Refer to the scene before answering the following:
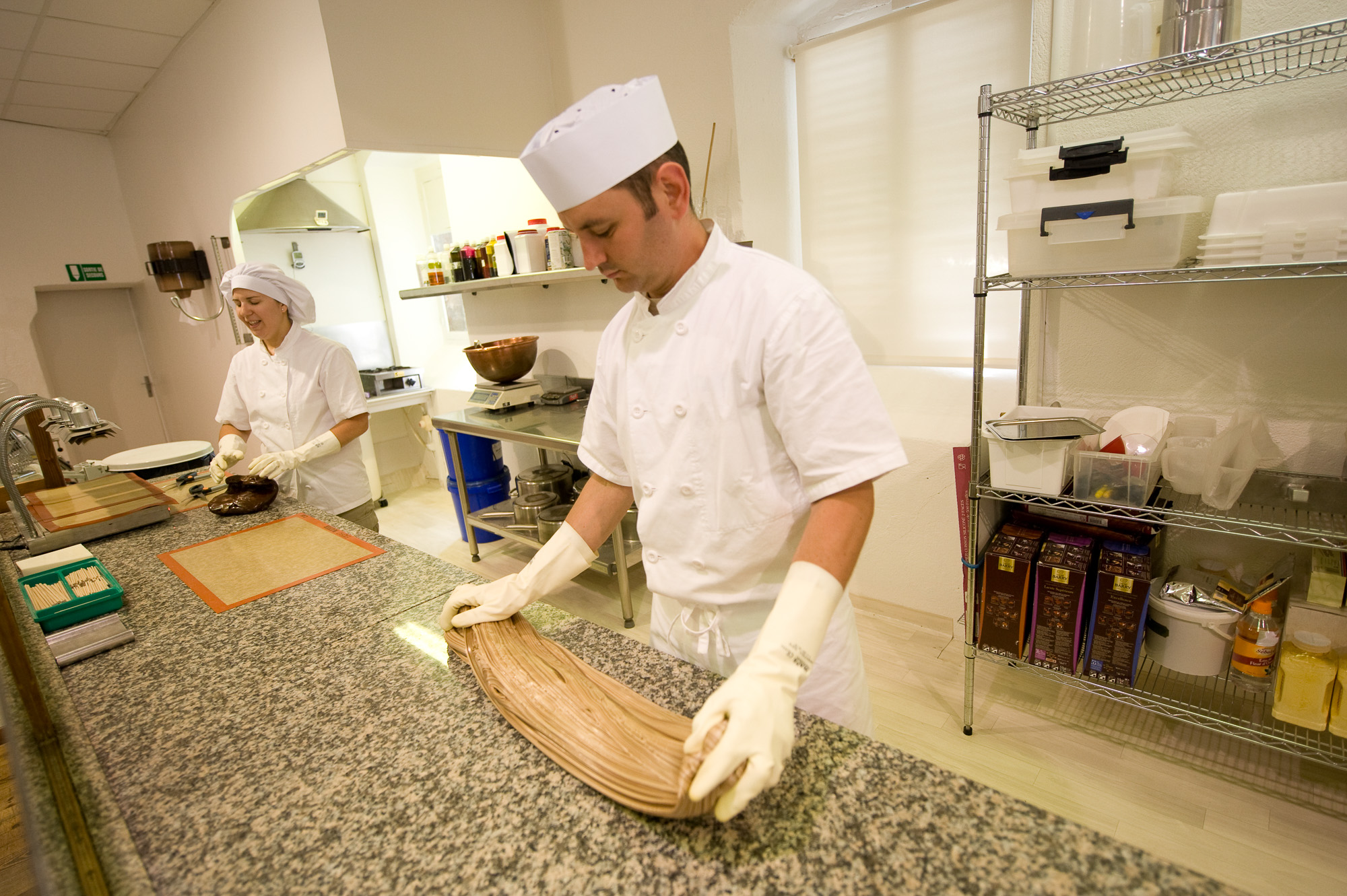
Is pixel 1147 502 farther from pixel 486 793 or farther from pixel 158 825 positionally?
pixel 158 825

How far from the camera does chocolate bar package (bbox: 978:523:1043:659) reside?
5.98 feet

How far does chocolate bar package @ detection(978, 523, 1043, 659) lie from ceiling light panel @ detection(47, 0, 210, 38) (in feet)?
13.8

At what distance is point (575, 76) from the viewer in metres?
3.10

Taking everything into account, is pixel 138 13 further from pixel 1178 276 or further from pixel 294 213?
pixel 1178 276

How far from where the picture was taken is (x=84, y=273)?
5039 millimetres

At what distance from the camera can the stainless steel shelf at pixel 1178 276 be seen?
1.32 meters

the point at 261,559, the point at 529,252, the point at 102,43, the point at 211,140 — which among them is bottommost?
the point at 261,559

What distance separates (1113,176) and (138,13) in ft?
13.9

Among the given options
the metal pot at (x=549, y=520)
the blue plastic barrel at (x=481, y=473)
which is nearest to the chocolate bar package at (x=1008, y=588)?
the metal pot at (x=549, y=520)

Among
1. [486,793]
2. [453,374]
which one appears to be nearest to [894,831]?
[486,793]

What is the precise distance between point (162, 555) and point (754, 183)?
2304 mm

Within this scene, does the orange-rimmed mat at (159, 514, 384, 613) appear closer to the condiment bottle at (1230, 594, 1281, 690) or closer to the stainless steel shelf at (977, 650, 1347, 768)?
the stainless steel shelf at (977, 650, 1347, 768)

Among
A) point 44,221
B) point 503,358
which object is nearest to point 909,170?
point 503,358

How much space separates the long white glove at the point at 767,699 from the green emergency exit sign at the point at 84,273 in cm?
647
